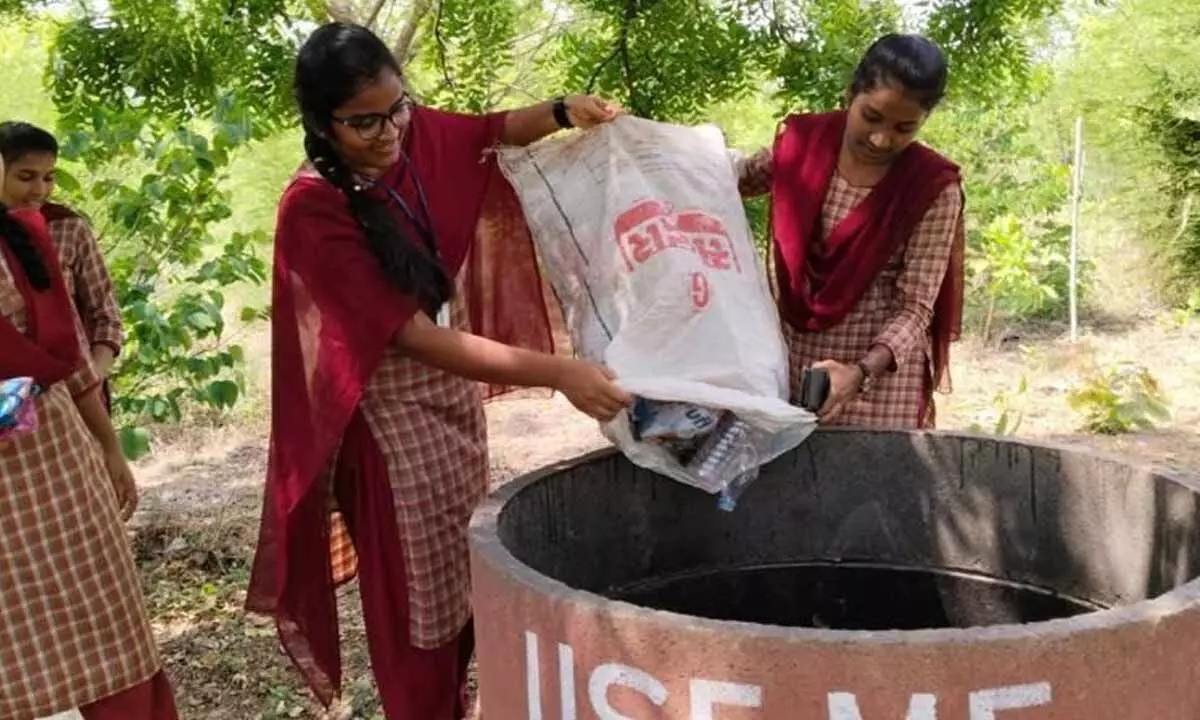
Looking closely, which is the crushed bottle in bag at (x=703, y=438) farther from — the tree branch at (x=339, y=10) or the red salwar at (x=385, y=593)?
the tree branch at (x=339, y=10)

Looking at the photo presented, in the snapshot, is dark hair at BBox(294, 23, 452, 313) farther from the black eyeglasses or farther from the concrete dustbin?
the concrete dustbin

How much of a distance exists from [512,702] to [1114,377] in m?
5.17

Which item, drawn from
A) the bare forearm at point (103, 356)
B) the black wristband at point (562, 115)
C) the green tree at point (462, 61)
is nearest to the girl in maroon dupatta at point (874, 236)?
the black wristband at point (562, 115)

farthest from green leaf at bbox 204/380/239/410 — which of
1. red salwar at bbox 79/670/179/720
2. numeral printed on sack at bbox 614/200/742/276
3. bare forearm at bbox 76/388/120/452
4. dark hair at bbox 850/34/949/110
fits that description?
dark hair at bbox 850/34/949/110

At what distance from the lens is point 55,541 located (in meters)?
2.26

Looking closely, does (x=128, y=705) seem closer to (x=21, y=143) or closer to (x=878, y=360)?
(x=21, y=143)

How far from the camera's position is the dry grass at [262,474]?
3.35m

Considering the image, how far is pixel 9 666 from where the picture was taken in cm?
227

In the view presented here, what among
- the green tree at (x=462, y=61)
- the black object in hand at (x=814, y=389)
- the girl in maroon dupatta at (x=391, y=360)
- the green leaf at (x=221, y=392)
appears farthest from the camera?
the green leaf at (x=221, y=392)

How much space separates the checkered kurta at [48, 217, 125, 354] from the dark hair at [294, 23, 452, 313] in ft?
4.43

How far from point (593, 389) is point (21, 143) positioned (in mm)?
1796

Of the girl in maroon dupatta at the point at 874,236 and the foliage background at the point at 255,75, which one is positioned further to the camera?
the foliage background at the point at 255,75

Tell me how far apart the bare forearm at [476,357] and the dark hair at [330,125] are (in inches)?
2.5

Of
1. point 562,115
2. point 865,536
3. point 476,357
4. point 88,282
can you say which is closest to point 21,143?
point 88,282
